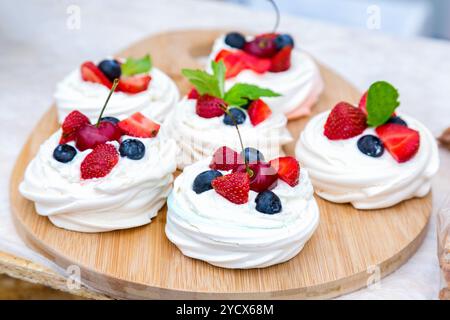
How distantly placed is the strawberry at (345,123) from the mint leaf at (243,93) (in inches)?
11.1

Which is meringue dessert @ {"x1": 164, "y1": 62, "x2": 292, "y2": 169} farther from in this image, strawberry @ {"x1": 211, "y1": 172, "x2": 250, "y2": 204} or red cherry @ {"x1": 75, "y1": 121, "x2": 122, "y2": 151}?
strawberry @ {"x1": 211, "y1": 172, "x2": 250, "y2": 204}

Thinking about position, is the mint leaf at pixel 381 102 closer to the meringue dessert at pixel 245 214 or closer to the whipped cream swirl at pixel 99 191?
the meringue dessert at pixel 245 214

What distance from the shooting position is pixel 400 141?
279cm

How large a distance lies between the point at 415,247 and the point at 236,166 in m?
0.75

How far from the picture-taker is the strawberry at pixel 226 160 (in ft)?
8.48

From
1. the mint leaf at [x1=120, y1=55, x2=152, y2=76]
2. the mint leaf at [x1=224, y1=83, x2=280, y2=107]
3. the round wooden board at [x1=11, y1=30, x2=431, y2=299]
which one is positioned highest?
the mint leaf at [x1=224, y1=83, x2=280, y2=107]

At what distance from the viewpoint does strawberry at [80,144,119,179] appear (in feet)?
8.46

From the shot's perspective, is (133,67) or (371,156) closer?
(371,156)

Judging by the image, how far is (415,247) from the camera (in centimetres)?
271

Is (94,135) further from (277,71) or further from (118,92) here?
(277,71)

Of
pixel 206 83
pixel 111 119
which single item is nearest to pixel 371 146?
pixel 206 83

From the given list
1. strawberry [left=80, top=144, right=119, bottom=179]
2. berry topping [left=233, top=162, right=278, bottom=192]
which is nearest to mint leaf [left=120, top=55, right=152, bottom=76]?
strawberry [left=80, top=144, right=119, bottom=179]

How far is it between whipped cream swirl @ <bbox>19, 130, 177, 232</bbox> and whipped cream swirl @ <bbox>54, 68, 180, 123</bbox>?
1.49ft

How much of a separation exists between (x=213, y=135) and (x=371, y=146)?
2.08 ft
